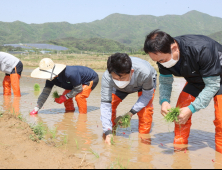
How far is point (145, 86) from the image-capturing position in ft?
13.5

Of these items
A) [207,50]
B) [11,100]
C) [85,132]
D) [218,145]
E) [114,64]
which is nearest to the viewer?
[207,50]

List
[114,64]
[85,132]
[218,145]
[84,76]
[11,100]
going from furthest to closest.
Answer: [11,100], [84,76], [85,132], [218,145], [114,64]

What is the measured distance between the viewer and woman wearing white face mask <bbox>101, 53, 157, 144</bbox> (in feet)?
11.1

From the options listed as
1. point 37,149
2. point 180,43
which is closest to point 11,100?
point 37,149

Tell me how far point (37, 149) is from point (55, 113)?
9.89ft

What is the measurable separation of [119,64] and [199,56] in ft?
3.16

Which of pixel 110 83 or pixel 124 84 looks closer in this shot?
pixel 124 84

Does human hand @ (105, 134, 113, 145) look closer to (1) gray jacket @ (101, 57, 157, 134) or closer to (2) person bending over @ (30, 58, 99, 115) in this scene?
(1) gray jacket @ (101, 57, 157, 134)

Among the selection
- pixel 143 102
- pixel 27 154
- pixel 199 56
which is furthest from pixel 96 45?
pixel 199 56

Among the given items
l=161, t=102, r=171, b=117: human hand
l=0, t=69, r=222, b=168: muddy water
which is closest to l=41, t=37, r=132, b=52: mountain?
l=0, t=69, r=222, b=168: muddy water

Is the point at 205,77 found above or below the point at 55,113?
above

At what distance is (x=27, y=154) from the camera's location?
10.7 feet

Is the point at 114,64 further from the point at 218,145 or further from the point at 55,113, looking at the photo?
the point at 55,113

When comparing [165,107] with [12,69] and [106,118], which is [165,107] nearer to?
[106,118]
